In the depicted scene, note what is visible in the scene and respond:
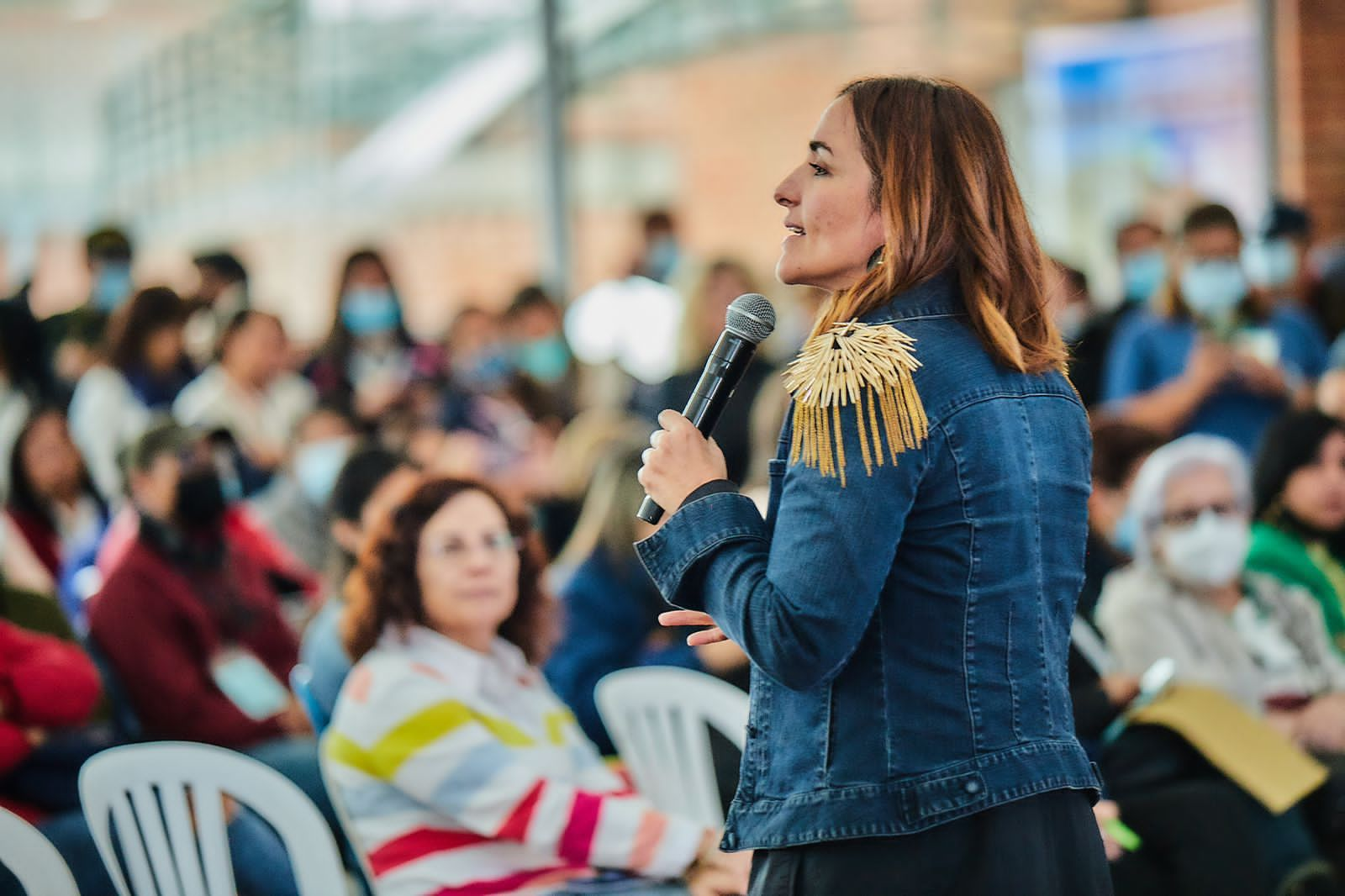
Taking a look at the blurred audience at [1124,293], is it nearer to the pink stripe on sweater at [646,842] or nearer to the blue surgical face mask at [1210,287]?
the blue surgical face mask at [1210,287]

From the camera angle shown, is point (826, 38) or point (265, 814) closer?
point (265, 814)

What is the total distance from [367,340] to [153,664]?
2.73 m

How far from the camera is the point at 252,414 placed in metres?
5.34

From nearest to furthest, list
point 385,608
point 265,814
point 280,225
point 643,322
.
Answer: point 265,814 < point 385,608 < point 643,322 < point 280,225

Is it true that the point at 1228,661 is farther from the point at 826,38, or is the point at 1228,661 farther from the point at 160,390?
the point at 826,38

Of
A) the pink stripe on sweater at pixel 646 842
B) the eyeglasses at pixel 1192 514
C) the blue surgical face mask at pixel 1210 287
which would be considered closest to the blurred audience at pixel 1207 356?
the blue surgical face mask at pixel 1210 287

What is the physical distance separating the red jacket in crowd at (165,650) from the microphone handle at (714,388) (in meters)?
2.44

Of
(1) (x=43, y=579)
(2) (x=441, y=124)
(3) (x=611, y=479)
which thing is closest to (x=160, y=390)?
(1) (x=43, y=579)

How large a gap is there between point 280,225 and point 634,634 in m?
5.48

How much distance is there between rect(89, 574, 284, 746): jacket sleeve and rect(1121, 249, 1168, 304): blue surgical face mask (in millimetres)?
4203

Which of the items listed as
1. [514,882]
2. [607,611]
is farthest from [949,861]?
[607,611]

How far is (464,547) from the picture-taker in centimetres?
282

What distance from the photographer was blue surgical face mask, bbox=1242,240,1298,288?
6551mm

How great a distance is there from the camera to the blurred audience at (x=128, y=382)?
5.18 meters
